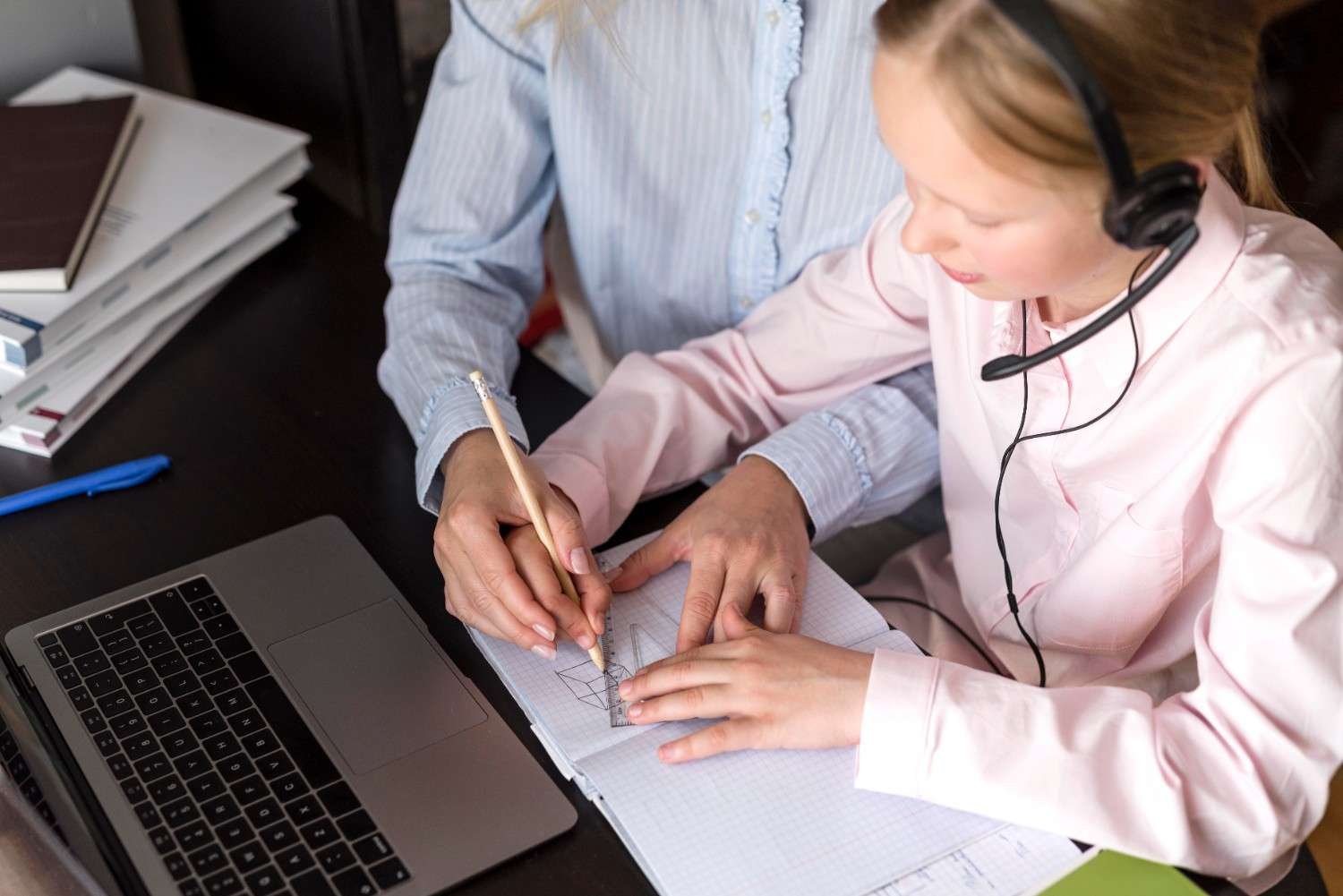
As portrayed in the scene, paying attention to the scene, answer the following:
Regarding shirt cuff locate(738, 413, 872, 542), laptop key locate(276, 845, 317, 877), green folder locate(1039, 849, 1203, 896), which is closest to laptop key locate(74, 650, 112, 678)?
laptop key locate(276, 845, 317, 877)

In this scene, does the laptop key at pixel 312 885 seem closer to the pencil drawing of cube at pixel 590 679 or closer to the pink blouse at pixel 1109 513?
the pencil drawing of cube at pixel 590 679

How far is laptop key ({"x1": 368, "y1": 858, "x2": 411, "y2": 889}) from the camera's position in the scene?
735 mm

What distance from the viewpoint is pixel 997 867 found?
74cm

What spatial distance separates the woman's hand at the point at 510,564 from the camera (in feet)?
2.85

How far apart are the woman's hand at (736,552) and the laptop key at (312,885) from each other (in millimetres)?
262

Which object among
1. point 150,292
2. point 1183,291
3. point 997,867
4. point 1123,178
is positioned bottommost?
point 997,867

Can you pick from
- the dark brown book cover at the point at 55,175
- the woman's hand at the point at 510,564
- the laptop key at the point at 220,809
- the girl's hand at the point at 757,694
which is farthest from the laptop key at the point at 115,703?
the dark brown book cover at the point at 55,175

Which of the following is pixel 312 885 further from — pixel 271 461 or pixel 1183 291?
pixel 1183 291

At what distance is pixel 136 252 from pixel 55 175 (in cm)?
13

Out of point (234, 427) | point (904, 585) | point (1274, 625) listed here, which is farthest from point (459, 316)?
point (1274, 625)

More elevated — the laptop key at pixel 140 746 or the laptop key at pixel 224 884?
the laptop key at pixel 140 746

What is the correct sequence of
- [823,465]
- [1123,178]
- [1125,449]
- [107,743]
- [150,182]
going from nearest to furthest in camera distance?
1. [1123,178]
2. [107,743]
3. [1125,449]
4. [823,465]
5. [150,182]

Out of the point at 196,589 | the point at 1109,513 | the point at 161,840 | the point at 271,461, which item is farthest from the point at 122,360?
the point at 1109,513

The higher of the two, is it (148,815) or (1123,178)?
(1123,178)
